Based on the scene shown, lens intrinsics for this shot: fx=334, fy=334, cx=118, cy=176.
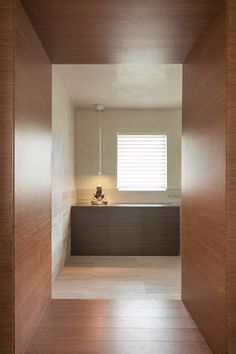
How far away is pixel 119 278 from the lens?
436 centimetres

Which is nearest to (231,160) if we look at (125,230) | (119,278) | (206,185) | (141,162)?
(206,185)

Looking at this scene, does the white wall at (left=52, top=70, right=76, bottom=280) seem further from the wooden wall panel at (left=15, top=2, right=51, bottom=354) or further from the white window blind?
the wooden wall panel at (left=15, top=2, right=51, bottom=354)

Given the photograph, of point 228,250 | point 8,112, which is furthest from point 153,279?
point 8,112

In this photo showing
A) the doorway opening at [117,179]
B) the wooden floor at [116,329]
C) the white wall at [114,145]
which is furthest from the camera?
the white wall at [114,145]

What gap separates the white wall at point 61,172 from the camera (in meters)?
4.16

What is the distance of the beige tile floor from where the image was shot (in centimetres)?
368

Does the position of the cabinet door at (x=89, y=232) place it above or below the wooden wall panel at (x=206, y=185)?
below

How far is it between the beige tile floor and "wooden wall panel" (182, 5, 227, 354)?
167 cm

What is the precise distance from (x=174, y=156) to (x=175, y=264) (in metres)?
2.11

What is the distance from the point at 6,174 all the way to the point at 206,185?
0.94m

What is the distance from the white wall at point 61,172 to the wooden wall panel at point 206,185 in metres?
2.31

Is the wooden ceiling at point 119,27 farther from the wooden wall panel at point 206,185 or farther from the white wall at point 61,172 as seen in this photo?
the white wall at point 61,172

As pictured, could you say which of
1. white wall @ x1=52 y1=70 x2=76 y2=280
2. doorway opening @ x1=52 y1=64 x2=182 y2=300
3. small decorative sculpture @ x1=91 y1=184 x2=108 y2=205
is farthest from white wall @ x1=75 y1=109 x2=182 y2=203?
white wall @ x1=52 y1=70 x2=76 y2=280

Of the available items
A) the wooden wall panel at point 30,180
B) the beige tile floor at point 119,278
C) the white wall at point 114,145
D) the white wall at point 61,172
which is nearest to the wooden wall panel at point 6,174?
the wooden wall panel at point 30,180
